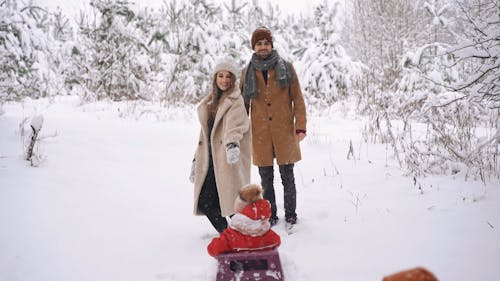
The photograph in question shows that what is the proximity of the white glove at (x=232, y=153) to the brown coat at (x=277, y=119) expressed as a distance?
0.69 metres

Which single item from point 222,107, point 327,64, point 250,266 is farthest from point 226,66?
point 327,64

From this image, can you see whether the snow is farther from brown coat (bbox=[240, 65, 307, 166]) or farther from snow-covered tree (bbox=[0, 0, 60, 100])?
snow-covered tree (bbox=[0, 0, 60, 100])

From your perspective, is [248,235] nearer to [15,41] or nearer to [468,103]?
[468,103]

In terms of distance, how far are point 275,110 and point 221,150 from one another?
29.0 inches

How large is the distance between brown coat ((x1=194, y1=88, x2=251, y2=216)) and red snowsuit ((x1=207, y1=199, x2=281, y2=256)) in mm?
839

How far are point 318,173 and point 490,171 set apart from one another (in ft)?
7.16

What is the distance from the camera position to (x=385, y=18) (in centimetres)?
1630

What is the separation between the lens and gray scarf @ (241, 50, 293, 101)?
354 centimetres

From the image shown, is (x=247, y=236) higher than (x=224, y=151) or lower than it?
lower

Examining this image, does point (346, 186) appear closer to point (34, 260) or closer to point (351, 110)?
point (34, 260)

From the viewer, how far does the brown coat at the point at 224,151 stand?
128 inches

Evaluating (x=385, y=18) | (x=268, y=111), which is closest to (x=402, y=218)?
(x=268, y=111)

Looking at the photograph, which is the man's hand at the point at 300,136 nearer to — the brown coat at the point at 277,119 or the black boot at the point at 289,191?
the brown coat at the point at 277,119

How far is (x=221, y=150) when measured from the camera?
3309 mm
